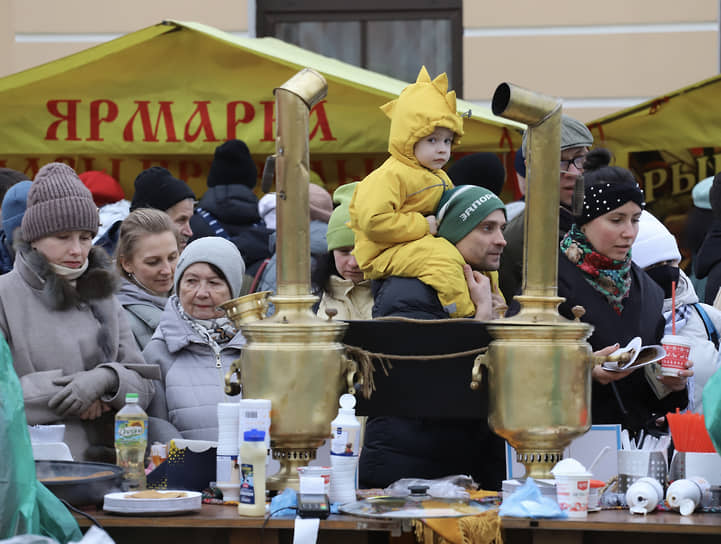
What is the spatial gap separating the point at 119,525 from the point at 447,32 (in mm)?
5944

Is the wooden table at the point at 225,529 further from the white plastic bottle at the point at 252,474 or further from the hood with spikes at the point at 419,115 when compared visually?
the hood with spikes at the point at 419,115

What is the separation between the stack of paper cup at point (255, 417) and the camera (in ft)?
10.1

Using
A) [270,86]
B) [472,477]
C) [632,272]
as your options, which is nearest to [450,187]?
[632,272]

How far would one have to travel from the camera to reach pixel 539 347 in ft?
10.3

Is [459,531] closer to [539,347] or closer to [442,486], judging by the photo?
[442,486]

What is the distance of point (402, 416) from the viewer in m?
3.43

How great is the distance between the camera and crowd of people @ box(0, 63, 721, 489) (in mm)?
3775

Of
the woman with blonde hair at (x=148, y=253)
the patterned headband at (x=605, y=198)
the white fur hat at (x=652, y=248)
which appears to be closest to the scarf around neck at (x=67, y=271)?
the woman with blonde hair at (x=148, y=253)

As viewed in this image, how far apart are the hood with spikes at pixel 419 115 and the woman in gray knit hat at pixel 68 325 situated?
1.05m

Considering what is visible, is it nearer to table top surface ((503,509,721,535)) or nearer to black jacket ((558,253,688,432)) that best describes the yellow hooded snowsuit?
black jacket ((558,253,688,432))

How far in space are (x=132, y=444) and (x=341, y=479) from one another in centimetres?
64

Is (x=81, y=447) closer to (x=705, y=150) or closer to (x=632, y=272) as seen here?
(x=632, y=272)

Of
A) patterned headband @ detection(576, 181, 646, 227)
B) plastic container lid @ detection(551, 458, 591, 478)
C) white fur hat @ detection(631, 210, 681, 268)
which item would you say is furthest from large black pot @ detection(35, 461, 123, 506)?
white fur hat @ detection(631, 210, 681, 268)

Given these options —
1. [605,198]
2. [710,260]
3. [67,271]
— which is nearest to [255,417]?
[67,271]
